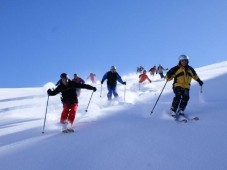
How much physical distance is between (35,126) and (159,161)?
5.49 meters

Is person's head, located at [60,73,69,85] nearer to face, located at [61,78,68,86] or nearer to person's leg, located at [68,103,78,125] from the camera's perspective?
face, located at [61,78,68,86]

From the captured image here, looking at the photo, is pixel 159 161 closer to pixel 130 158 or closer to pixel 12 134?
pixel 130 158

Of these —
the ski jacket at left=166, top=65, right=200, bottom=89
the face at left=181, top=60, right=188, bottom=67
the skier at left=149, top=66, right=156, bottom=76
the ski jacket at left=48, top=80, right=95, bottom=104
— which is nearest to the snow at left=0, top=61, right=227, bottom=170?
the ski jacket at left=48, top=80, right=95, bottom=104

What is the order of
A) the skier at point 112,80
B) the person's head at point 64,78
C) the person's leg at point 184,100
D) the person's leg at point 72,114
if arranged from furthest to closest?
the skier at point 112,80 → the person's leg at point 184,100 → the person's head at point 64,78 → the person's leg at point 72,114

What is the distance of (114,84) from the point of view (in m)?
17.9

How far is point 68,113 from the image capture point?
33.9ft

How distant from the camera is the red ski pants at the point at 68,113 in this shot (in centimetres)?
1013

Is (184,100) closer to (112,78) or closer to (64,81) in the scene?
(64,81)

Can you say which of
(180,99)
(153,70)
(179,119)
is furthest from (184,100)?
(153,70)

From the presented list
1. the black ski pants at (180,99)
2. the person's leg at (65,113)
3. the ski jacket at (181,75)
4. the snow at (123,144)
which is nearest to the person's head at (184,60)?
the ski jacket at (181,75)

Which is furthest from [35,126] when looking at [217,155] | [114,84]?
[114,84]

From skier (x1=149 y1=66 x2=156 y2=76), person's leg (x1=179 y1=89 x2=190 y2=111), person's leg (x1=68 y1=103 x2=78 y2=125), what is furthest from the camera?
skier (x1=149 y1=66 x2=156 y2=76)

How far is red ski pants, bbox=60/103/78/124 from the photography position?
33.2 feet

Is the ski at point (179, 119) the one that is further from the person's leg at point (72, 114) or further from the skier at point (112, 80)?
the skier at point (112, 80)
